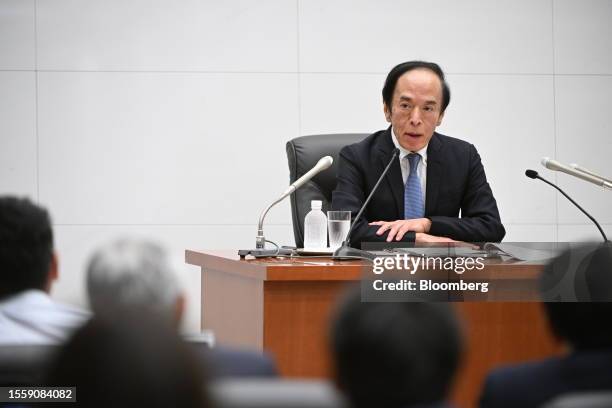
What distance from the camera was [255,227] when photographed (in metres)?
4.82

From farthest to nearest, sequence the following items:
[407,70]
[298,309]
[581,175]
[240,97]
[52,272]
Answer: [240,97]
[407,70]
[581,175]
[298,309]
[52,272]

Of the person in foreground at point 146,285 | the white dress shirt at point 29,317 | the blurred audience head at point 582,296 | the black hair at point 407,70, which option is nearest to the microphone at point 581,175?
the black hair at point 407,70

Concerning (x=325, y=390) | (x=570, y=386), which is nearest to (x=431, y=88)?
(x=570, y=386)

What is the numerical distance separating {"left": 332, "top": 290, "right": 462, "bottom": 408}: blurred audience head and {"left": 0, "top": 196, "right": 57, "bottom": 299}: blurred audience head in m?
0.65

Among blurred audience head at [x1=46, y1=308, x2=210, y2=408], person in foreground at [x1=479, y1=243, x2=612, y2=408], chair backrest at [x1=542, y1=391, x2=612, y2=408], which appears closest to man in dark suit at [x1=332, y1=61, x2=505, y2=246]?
person in foreground at [x1=479, y1=243, x2=612, y2=408]

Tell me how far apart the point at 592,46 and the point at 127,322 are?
4.71 meters

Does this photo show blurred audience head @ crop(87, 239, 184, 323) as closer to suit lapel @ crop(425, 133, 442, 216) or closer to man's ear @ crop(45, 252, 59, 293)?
man's ear @ crop(45, 252, 59, 293)

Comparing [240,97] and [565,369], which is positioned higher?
[240,97]

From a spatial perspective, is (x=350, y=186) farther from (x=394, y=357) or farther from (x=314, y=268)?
(x=394, y=357)

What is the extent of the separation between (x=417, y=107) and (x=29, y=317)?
2335mm

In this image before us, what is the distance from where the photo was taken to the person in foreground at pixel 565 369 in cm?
98

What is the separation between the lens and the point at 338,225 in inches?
118

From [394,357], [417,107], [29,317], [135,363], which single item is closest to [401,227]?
[417,107]

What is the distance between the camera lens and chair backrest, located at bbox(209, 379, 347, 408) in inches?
29.5
